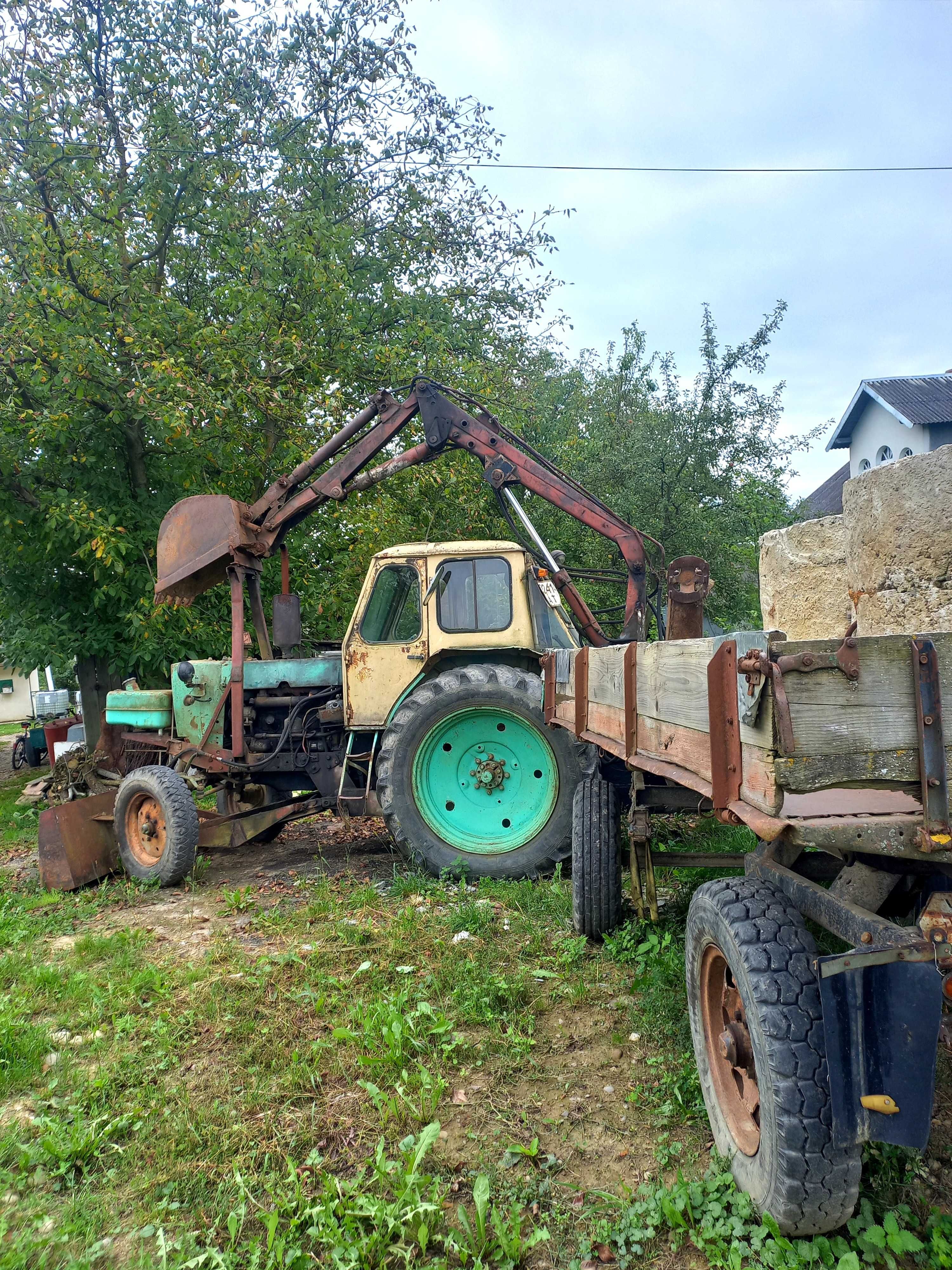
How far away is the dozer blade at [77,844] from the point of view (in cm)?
616

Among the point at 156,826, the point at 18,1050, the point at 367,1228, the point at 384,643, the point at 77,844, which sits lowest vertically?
the point at 367,1228

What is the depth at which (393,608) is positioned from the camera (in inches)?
250

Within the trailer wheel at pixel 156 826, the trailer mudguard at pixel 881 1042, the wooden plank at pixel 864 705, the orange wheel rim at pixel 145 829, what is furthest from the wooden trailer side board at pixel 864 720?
the orange wheel rim at pixel 145 829

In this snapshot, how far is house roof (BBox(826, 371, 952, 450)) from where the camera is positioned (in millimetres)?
17078

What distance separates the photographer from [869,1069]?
1.93 metres

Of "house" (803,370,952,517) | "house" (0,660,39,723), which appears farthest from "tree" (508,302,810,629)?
"house" (0,660,39,723)

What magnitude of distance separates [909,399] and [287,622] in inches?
633

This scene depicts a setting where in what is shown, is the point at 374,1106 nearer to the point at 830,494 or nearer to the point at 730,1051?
the point at 730,1051

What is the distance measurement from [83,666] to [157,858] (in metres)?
5.12

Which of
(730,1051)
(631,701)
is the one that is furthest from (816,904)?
(631,701)

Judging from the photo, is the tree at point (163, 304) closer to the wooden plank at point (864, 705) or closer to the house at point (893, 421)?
the wooden plank at point (864, 705)

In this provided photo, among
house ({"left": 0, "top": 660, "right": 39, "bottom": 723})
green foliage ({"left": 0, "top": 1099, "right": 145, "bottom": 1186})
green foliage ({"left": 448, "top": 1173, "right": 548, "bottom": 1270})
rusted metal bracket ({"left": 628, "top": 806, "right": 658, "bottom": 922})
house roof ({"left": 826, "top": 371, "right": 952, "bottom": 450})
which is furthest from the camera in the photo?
house ({"left": 0, "top": 660, "right": 39, "bottom": 723})

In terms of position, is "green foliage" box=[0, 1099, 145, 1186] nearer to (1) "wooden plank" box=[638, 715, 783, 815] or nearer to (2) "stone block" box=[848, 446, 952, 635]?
(1) "wooden plank" box=[638, 715, 783, 815]

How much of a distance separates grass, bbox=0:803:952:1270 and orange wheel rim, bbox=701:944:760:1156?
0.16 meters
